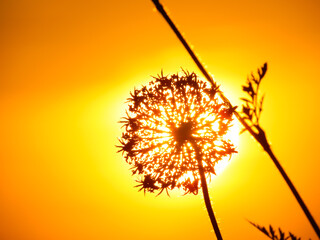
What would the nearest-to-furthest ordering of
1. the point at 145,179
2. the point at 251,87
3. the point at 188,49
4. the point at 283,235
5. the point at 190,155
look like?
the point at 188,49
the point at 251,87
the point at 283,235
the point at 190,155
the point at 145,179

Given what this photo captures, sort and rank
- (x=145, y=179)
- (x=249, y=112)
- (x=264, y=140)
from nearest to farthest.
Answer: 1. (x=264, y=140)
2. (x=249, y=112)
3. (x=145, y=179)

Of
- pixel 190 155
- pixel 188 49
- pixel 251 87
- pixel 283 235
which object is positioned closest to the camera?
pixel 188 49

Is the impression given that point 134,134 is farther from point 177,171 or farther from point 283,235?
point 283,235

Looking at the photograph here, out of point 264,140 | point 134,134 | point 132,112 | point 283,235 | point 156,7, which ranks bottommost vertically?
point 283,235

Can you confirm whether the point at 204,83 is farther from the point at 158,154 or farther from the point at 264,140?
the point at 264,140

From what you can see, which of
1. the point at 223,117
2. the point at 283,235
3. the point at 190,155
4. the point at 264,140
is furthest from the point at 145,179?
the point at 264,140

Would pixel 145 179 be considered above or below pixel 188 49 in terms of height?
above

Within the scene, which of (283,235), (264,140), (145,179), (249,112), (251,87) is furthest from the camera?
(145,179)

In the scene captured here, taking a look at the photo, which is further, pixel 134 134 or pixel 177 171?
pixel 134 134

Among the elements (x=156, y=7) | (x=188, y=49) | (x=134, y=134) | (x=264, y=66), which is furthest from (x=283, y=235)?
(x=134, y=134)
